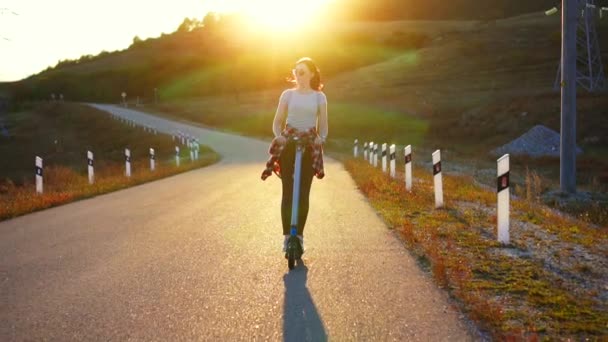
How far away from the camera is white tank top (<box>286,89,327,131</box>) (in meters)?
6.58

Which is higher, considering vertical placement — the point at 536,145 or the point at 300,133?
the point at 300,133

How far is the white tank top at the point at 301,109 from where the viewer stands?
6.58 m

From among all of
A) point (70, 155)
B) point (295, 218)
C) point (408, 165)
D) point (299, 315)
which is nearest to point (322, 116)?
point (295, 218)

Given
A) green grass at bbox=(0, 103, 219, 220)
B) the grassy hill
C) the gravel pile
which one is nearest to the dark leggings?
green grass at bbox=(0, 103, 219, 220)

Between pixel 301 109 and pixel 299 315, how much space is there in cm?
243

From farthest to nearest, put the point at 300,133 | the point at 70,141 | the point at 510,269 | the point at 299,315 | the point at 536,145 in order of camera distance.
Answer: the point at 70,141, the point at 536,145, the point at 300,133, the point at 510,269, the point at 299,315

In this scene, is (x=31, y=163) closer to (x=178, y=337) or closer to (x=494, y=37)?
(x=178, y=337)

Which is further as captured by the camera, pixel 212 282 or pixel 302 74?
pixel 302 74

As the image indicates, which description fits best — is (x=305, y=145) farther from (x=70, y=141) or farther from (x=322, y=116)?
(x=70, y=141)

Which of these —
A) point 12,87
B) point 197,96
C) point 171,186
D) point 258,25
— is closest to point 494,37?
point 197,96

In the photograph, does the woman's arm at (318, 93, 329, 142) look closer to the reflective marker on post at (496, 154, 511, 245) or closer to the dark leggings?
the dark leggings

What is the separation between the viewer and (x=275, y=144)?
655 centimetres

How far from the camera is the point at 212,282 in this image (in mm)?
5855

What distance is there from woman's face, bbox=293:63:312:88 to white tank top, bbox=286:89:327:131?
0.37ft
